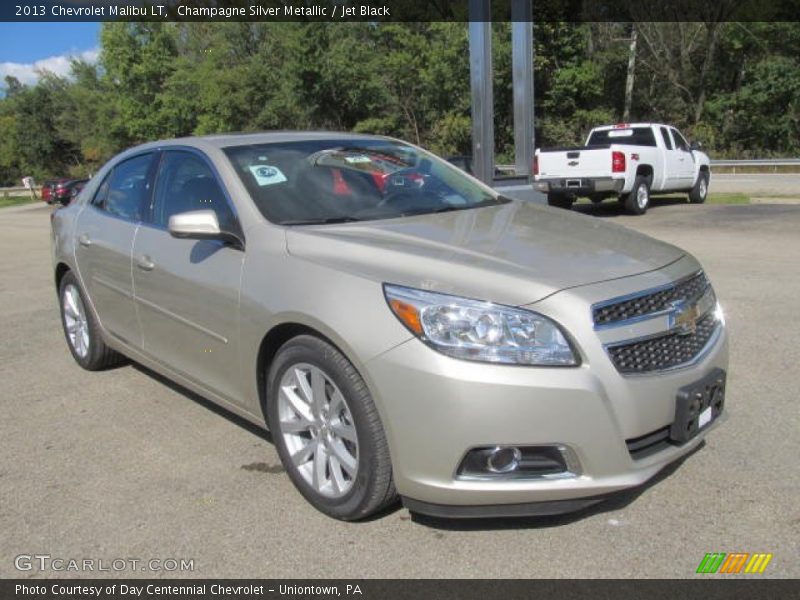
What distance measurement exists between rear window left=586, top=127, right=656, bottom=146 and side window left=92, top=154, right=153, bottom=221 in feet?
42.6

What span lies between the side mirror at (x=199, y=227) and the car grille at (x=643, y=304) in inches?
67.2

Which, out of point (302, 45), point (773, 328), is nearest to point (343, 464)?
point (773, 328)

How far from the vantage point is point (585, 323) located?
2633 millimetres

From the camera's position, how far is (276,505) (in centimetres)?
328

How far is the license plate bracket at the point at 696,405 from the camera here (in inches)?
110

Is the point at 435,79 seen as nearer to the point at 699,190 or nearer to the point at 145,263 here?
the point at 699,190

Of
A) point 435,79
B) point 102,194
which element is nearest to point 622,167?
point 102,194

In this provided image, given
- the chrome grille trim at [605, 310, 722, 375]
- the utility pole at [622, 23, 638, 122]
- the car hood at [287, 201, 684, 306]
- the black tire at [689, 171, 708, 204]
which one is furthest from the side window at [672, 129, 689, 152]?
the utility pole at [622, 23, 638, 122]

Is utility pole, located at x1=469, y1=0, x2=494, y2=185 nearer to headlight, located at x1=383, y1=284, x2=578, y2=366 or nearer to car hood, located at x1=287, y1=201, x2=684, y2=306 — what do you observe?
car hood, located at x1=287, y1=201, x2=684, y2=306

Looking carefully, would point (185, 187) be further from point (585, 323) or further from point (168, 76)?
point (168, 76)

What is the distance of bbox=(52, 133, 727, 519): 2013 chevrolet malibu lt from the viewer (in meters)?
2.62

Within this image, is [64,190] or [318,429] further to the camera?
[64,190]

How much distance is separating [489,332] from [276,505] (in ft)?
4.41

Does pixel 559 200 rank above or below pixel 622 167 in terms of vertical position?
below
